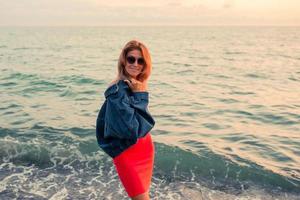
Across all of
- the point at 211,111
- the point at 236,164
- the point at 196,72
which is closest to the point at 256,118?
the point at 211,111

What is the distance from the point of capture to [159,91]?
17.7 m

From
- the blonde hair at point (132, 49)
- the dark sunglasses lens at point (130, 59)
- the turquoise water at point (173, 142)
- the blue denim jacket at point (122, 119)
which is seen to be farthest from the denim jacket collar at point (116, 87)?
the turquoise water at point (173, 142)

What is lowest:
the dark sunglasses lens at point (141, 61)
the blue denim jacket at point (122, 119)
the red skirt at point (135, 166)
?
the red skirt at point (135, 166)

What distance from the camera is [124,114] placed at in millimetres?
3514

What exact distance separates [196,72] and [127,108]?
2218cm

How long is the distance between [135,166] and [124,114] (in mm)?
632

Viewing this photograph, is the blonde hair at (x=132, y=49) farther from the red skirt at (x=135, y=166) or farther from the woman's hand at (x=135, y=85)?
the red skirt at (x=135, y=166)

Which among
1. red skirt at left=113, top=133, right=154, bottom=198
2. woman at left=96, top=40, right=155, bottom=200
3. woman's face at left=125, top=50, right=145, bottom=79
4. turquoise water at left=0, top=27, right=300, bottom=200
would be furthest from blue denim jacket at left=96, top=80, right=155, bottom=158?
turquoise water at left=0, top=27, right=300, bottom=200

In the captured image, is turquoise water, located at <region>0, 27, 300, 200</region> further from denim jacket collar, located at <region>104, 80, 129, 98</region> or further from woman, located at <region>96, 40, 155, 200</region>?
denim jacket collar, located at <region>104, 80, 129, 98</region>

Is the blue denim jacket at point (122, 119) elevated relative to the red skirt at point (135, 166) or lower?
elevated

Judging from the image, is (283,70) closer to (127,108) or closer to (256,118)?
(256,118)

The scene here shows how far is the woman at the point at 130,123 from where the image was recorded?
3.56 metres

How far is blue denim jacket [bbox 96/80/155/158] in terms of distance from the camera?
353 cm

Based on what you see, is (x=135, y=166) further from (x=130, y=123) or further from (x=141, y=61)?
(x=141, y=61)
